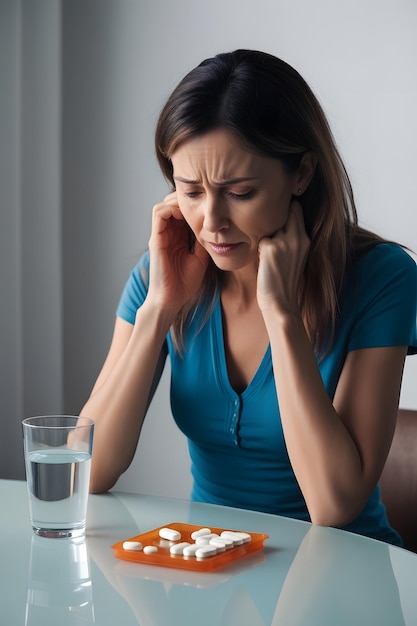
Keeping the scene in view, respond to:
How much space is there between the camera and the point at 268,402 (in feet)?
5.06

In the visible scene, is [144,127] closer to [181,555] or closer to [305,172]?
[305,172]

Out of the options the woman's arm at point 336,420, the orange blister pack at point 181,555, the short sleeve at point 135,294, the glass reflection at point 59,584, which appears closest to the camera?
the glass reflection at point 59,584

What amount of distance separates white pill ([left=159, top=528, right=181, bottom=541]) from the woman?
0.31 m

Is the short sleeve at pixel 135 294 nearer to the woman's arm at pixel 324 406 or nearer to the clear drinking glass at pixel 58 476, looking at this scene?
the woman's arm at pixel 324 406

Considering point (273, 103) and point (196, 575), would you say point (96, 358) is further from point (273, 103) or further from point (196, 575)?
point (196, 575)

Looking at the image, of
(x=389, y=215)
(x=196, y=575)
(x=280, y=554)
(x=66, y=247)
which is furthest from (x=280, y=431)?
(x=66, y=247)

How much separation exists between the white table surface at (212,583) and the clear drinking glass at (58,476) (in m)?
0.02

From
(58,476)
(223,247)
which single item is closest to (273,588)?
(58,476)

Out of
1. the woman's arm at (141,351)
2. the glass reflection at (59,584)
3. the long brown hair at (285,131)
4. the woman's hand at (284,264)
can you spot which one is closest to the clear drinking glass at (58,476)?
the glass reflection at (59,584)

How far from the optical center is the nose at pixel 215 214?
1.45 m

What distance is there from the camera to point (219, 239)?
150 centimetres

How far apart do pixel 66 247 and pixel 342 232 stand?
1499mm

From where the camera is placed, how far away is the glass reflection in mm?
845

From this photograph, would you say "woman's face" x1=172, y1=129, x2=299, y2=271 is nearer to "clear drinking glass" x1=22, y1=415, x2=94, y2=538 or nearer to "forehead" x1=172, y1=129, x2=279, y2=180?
"forehead" x1=172, y1=129, x2=279, y2=180
